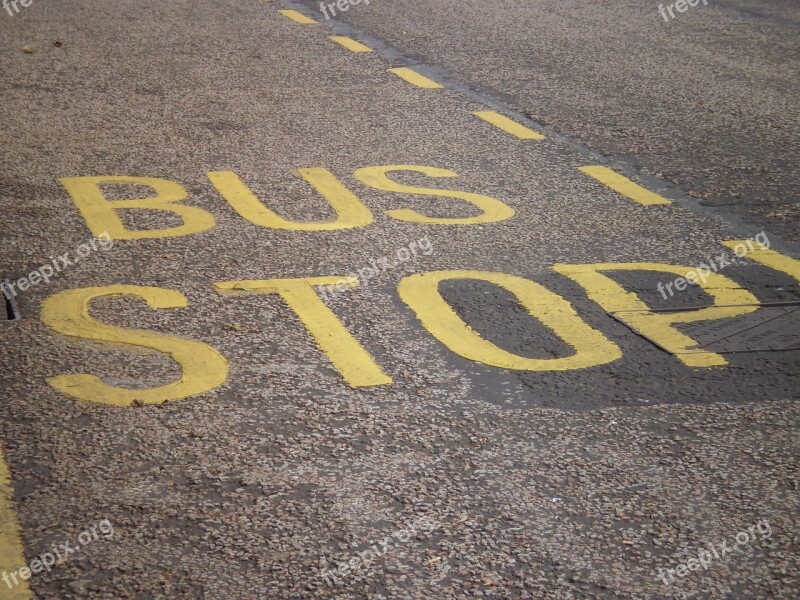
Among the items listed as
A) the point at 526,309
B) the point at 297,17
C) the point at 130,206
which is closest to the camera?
the point at 526,309

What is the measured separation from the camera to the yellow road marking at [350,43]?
10805 millimetres

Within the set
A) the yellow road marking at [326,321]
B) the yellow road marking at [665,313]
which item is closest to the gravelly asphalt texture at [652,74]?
the yellow road marking at [665,313]

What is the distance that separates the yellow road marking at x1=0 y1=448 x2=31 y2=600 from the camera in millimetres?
3176

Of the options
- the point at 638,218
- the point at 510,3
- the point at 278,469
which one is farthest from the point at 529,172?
the point at 510,3

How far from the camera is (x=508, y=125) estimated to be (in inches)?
328

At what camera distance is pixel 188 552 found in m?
3.36

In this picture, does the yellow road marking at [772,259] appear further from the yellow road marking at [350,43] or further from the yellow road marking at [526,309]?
the yellow road marking at [350,43]

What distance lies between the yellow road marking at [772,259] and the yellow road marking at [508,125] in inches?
91.0

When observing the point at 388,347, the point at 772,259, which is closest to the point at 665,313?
the point at 772,259

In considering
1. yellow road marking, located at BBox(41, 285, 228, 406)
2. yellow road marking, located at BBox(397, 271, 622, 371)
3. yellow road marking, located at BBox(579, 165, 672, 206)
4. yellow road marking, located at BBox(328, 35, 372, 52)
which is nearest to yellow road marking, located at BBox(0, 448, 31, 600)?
yellow road marking, located at BBox(41, 285, 228, 406)

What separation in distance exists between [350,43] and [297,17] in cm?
173

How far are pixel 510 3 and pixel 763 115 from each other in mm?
5525

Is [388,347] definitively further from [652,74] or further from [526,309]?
[652,74]

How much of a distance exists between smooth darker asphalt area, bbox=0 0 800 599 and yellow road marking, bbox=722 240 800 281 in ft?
0.08
